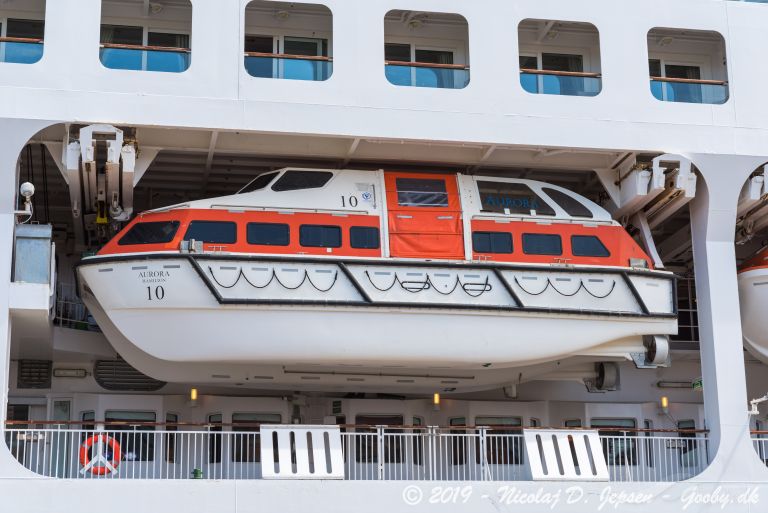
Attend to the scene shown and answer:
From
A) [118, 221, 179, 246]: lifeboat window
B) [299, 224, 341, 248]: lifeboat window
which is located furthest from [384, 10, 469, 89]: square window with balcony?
[118, 221, 179, 246]: lifeboat window

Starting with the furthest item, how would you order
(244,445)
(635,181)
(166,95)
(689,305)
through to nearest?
1. (689,305)
2. (244,445)
3. (635,181)
4. (166,95)

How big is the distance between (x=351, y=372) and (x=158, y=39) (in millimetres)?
5682

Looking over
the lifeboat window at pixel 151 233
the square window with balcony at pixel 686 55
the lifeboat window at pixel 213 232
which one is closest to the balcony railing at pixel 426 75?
the lifeboat window at pixel 213 232

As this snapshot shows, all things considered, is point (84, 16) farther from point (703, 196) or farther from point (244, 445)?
point (703, 196)

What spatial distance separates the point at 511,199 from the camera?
1672cm

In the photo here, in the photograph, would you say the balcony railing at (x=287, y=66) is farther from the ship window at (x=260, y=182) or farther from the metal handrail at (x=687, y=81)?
the metal handrail at (x=687, y=81)

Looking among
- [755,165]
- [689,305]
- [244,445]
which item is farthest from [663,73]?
[244,445]

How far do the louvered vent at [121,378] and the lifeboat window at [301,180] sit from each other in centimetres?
412

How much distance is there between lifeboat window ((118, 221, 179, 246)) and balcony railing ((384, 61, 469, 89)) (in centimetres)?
362

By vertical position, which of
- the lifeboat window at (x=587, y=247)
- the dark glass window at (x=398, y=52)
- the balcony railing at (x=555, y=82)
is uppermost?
the dark glass window at (x=398, y=52)

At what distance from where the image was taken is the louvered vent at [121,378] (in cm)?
1825

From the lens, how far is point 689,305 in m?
19.9

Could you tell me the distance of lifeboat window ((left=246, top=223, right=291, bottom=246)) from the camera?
618 inches

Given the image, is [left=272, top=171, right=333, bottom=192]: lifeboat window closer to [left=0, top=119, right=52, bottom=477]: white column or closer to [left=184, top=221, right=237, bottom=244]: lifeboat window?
[left=184, top=221, right=237, bottom=244]: lifeboat window
